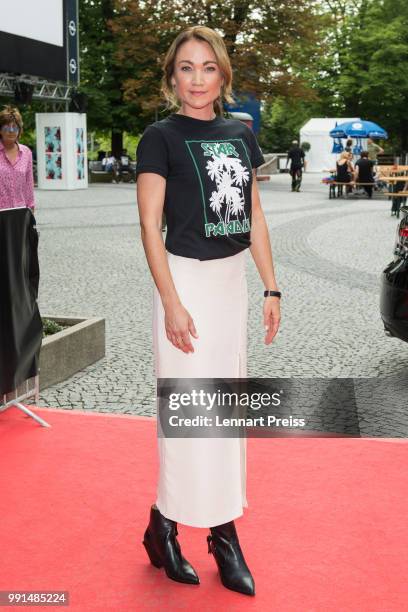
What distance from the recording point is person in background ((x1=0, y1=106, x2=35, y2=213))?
27.3ft

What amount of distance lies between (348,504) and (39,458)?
160 cm

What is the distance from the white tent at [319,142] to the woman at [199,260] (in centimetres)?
4773

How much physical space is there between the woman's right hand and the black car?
3.18 meters

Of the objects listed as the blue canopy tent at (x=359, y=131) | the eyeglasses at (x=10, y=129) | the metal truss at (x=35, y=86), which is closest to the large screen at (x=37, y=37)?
the metal truss at (x=35, y=86)

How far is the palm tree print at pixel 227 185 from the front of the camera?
9.40 feet

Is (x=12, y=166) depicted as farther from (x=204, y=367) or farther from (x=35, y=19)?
(x=35, y=19)

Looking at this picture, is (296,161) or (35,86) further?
(296,161)

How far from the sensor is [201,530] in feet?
11.7

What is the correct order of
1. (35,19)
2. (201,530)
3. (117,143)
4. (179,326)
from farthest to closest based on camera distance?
1. (117,143)
2. (35,19)
3. (201,530)
4. (179,326)

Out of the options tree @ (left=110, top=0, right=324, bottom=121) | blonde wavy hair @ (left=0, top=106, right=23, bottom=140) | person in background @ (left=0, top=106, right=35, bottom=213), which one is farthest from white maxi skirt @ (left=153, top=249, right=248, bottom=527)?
tree @ (left=110, top=0, right=324, bottom=121)

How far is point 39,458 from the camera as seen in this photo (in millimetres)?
4422

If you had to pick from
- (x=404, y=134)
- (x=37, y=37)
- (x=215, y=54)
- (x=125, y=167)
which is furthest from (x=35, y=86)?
(x=404, y=134)

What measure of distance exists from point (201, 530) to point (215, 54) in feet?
6.21

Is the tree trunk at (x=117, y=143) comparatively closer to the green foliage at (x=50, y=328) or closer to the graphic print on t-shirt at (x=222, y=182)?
the green foliage at (x=50, y=328)
